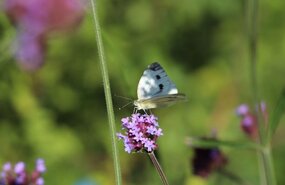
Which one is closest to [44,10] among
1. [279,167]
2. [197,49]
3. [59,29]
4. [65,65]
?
[59,29]

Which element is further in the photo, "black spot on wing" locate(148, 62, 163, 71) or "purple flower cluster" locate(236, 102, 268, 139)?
"purple flower cluster" locate(236, 102, 268, 139)

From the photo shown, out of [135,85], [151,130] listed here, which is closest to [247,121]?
[151,130]

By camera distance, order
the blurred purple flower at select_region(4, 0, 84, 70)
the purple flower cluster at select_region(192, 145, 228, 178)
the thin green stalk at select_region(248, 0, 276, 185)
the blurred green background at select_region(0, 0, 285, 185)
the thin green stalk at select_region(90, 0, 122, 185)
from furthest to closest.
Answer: the blurred green background at select_region(0, 0, 285, 185), the blurred purple flower at select_region(4, 0, 84, 70), the purple flower cluster at select_region(192, 145, 228, 178), the thin green stalk at select_region(248, 0, 276, 185), the thin green stalk at select_region(90, 0, 122, 185)

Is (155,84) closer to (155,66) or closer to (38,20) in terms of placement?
(155,66)

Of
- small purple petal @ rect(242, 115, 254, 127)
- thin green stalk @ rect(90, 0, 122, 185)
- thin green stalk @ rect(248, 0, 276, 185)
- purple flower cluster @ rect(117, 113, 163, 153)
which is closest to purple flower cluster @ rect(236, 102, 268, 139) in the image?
small purple petal @ rect(242, 115, 254, 127)

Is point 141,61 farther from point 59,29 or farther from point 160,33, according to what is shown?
point 59,29

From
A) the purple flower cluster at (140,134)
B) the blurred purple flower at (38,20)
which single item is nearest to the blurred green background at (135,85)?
the blurred purple flower at (38,20)

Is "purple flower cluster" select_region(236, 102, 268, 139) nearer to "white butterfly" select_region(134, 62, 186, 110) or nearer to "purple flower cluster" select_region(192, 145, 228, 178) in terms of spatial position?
"purple flower cluster" select_region(192, 145, 228, 178)
